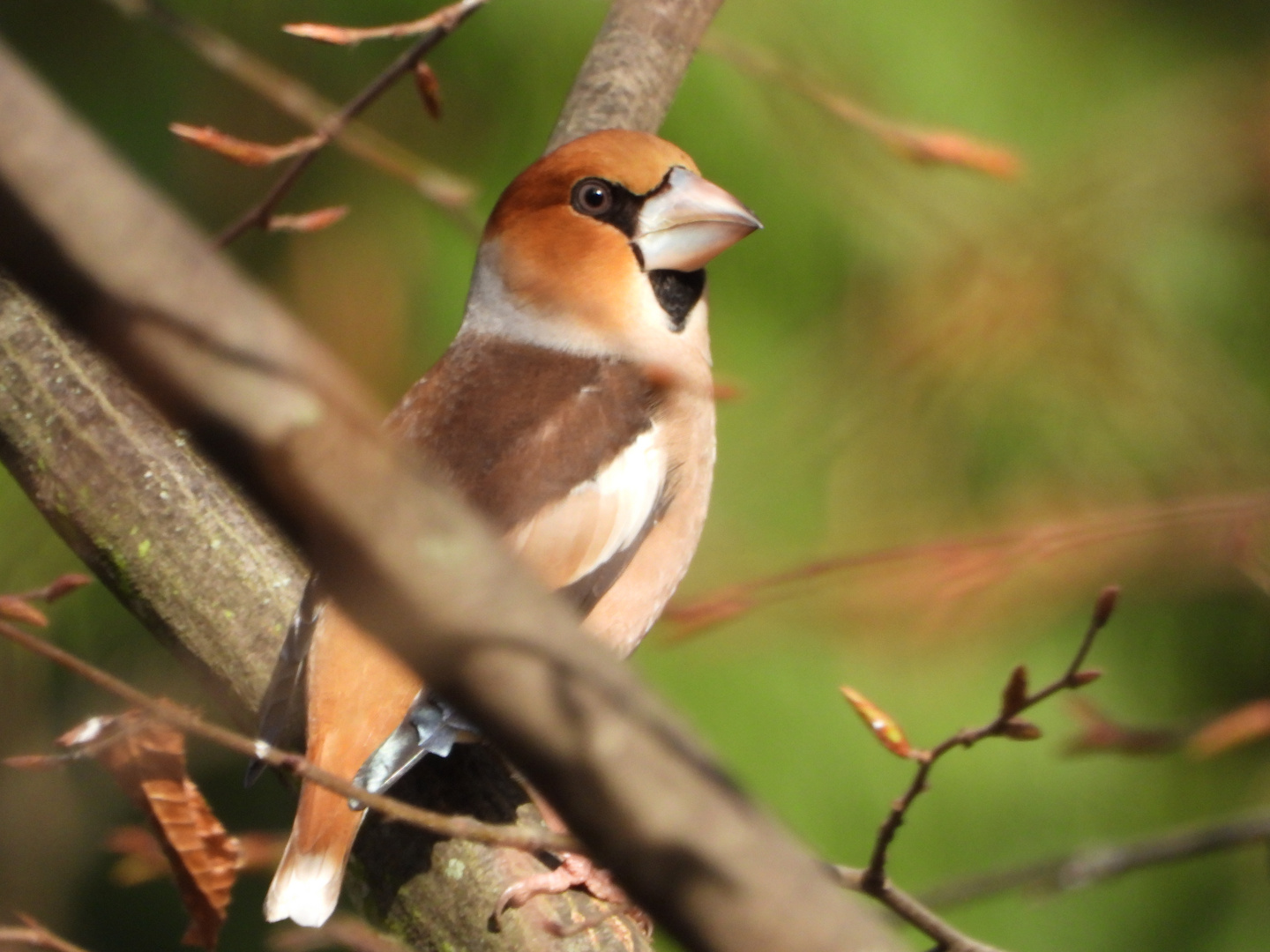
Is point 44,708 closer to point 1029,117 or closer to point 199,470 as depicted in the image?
point 199,470

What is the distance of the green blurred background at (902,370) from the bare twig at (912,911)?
0.78 m

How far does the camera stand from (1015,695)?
4.53 feet

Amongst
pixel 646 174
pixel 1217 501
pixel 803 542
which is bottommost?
pixel 803 542

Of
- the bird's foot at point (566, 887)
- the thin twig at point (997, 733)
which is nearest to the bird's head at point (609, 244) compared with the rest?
the bird's foot at point (566, 887)

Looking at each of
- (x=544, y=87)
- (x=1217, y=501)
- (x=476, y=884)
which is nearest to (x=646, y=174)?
(x=1217, y=501)

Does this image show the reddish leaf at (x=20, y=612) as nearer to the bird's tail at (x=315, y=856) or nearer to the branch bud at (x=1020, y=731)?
the bird's tail at (x=315, y=856)

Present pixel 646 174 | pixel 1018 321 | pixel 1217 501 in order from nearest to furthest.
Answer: pixel 1217 501 → pixel 646 174 → pixel 1018 321

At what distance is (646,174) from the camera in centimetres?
237

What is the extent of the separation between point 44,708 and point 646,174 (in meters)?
2.08

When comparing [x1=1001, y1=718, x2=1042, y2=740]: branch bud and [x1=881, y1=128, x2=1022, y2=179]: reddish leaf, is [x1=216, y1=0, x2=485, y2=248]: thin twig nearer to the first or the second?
[x1=881, y1=128, x2=1022, y2=179]: reddish leaf

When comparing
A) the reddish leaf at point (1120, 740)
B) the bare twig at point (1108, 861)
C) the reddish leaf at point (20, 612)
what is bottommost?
the bare twig at point (1108, 861)

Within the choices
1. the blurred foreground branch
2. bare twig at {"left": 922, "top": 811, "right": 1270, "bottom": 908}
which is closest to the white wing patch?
bare twig at {"left": 922, "top": 811, "right": 1270, "bottom": 908}

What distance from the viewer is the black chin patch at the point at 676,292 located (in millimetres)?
2506

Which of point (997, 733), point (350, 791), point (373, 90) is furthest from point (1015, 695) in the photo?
point (373, 90)
